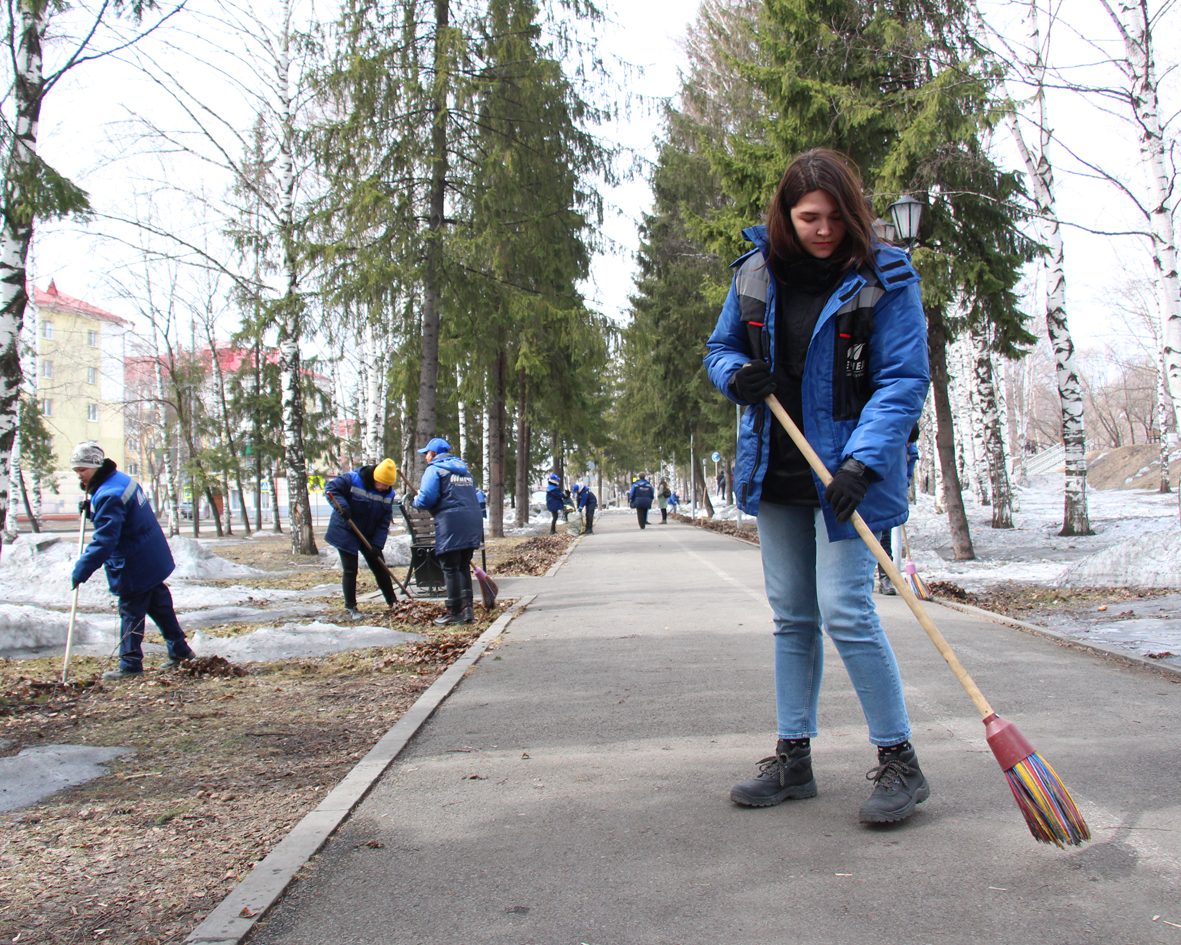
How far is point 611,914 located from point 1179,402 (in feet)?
41.2

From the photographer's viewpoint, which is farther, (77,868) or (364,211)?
(364,211)

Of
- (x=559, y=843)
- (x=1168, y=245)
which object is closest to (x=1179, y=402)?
(x=1168, y=245)

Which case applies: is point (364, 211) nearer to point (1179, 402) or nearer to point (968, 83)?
point (968, 83)

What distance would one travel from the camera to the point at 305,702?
5.71 meters

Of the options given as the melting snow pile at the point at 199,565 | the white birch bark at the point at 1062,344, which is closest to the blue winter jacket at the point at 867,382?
the melting snow pile at the point at 199,565

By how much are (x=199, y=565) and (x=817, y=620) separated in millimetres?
12976

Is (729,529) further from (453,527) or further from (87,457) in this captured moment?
(87,457)

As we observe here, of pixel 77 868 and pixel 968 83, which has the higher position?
pixel 968 83

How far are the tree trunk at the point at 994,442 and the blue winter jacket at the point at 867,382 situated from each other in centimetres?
1863

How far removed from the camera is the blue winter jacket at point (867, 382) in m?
3.07

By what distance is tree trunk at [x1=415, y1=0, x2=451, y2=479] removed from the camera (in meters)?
14.3

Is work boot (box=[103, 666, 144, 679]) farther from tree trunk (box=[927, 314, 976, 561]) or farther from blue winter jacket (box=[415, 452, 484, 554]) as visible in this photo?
tree trunk (box=[927, 314, 976, 561])

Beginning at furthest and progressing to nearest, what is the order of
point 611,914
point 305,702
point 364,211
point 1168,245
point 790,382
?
1. point 364,211
2. point 1168,245
3. point 305,702
4. point 790,382
5. point 611,914

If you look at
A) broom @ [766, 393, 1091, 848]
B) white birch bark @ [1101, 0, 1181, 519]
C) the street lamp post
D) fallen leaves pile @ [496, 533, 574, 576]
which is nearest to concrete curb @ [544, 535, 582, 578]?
fallen leaves pile @ [496, 533, 574, 576]
